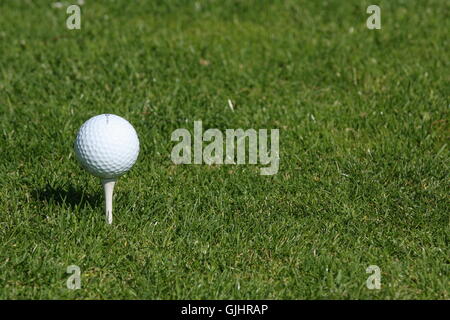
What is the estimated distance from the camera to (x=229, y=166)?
218 inches

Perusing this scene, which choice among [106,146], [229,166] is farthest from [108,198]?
[229,166]

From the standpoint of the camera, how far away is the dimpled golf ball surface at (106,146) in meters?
4.40

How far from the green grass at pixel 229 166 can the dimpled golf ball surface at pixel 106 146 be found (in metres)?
0.38

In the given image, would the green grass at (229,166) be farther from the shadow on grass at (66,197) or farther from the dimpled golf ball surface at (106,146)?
the dimpled golf ball surface at (106,146)

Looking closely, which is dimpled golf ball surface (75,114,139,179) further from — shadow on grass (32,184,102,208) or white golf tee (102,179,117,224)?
shadow on grass (32,184,102,208)

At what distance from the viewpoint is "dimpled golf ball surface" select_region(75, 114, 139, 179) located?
4402 mm

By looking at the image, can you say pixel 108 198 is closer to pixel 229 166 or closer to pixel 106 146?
pixel 106 146

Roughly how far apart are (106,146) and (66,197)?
2.32 ft

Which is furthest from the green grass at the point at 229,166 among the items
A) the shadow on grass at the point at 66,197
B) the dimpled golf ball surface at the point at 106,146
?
the dimpled golf ball surface at the point at 106,146

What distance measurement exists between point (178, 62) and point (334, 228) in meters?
3.15

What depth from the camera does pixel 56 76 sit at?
7.00 m

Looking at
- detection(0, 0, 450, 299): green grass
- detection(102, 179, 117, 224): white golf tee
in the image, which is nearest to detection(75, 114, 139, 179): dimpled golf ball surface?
detection(102, 179, 117, 224): white golf tee
